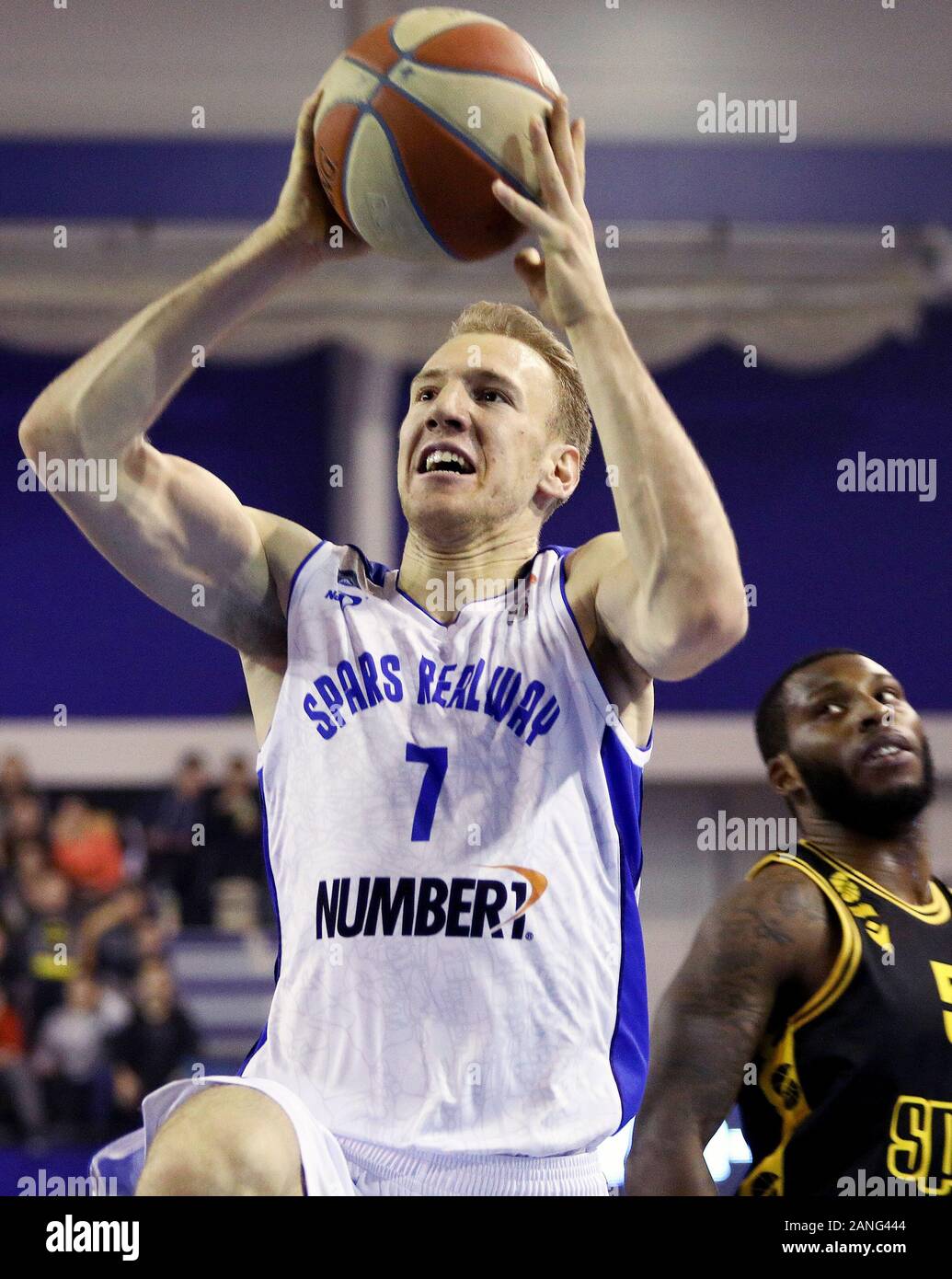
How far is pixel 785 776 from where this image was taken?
12.1ft

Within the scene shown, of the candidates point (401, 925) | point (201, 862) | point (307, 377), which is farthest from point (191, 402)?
point (401, 925)

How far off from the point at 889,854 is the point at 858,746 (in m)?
0.25

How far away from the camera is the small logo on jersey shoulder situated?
2908mm

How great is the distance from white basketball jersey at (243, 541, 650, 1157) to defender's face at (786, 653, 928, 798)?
930mm

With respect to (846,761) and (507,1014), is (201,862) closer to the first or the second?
(846,761)

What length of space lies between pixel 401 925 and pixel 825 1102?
107 cm

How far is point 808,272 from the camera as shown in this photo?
389 inches

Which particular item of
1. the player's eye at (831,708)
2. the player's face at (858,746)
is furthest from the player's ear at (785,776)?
the player's eye at (831,708)

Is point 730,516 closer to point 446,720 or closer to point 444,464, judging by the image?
point 444,464

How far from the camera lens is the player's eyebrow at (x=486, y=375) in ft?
9.78

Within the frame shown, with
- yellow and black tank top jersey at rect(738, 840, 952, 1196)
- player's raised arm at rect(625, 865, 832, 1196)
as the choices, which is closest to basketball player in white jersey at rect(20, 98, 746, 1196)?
player's raised arm at rect(625, 865, 832, 1196)

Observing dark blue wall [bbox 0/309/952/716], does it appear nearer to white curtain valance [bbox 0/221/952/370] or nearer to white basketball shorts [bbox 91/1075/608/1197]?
white curtain valance [bbox 0/221/952/370]

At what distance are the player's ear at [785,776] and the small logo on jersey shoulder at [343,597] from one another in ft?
4.07

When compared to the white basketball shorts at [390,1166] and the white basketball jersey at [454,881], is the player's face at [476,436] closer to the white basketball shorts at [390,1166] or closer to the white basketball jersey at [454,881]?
the white basketball jersey at [454,881]
